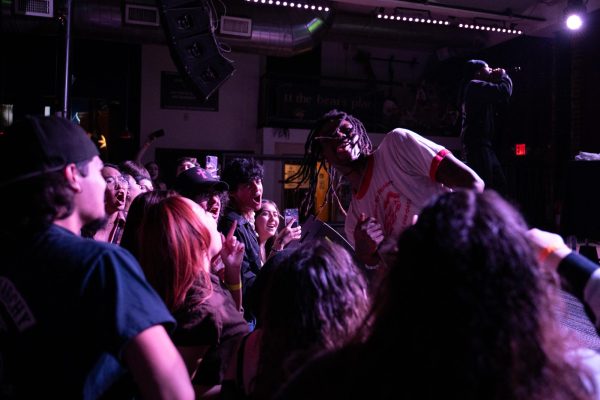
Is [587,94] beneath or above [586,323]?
above

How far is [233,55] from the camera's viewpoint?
1094cm

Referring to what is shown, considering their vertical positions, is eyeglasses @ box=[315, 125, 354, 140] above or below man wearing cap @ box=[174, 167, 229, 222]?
above

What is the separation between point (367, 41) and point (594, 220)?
271 inches

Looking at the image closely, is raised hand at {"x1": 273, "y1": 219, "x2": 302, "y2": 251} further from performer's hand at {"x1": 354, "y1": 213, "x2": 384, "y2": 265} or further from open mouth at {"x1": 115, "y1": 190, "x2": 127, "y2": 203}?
performer's hand at {"x1": 354, "y1": 213, "x2": 384, "y2": 265}

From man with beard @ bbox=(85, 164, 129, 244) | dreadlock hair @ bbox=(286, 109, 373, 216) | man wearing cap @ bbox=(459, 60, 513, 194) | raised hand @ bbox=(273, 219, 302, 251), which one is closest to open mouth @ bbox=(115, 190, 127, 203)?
man with beard @ bbox=(85, 164, 129, 244)

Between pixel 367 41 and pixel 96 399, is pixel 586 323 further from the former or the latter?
pixel 367 41

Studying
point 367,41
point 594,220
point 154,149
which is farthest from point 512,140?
point 154,149

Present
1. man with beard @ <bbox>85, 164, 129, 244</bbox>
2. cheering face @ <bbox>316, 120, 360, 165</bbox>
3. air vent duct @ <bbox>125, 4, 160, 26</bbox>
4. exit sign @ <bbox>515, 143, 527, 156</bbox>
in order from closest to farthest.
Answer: cheering face @ <bbox>316, 120, 360, 165</bbox> → man with beard @ <bbox>85, 164, 129, 244</bbox> → air vent duct @ <bbox>125, 4, 160, 26</bbox> → exit sign @ <bbox>515, 143, 527, 156</bbox>

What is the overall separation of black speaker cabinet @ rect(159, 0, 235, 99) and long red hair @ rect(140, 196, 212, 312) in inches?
110

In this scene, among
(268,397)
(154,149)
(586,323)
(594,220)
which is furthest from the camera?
(154,149)

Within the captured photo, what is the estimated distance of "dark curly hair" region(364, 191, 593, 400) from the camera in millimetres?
705

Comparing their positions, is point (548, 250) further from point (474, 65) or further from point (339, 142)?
point (474, 65)

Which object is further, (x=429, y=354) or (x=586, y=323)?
(x=586, y=323)

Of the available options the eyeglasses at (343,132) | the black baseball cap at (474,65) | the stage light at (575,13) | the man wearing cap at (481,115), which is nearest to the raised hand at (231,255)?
the eyeglasses at (343,132)
